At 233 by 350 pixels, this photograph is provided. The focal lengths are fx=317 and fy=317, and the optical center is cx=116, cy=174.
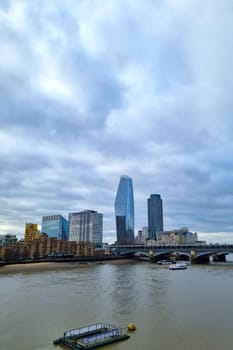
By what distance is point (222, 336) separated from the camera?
25344mm

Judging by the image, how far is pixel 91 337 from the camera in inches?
938

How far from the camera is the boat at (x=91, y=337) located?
22.4 meters

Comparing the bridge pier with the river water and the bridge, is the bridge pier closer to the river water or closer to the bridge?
the bridge

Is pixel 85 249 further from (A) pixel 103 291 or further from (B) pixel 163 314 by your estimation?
(B) pixel 163 314

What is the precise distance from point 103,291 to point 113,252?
15106 centimetres

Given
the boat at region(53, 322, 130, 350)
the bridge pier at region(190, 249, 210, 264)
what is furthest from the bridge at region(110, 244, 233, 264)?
the boat at region(53, 322, 130, 350)

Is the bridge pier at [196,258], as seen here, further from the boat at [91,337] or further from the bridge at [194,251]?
the boat at [91,337]

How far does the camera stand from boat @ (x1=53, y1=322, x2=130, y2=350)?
22.4m

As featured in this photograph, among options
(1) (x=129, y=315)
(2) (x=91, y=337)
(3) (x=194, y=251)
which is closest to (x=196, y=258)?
(3) (x=194, y=251)

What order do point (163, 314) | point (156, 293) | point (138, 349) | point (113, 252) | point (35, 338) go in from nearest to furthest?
point (138, 349) < point (35, 338) < point (163, 314) < point (156, 293) < point (113, 252)

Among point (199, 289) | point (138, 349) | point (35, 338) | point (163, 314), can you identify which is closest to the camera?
point (138, 349)

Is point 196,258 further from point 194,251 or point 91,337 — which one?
point 91,337

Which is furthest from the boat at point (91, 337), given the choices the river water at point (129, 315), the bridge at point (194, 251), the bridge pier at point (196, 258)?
the bridge pier at point (196, 258)

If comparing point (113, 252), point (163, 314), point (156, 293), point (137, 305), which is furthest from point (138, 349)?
point (113, 252)
